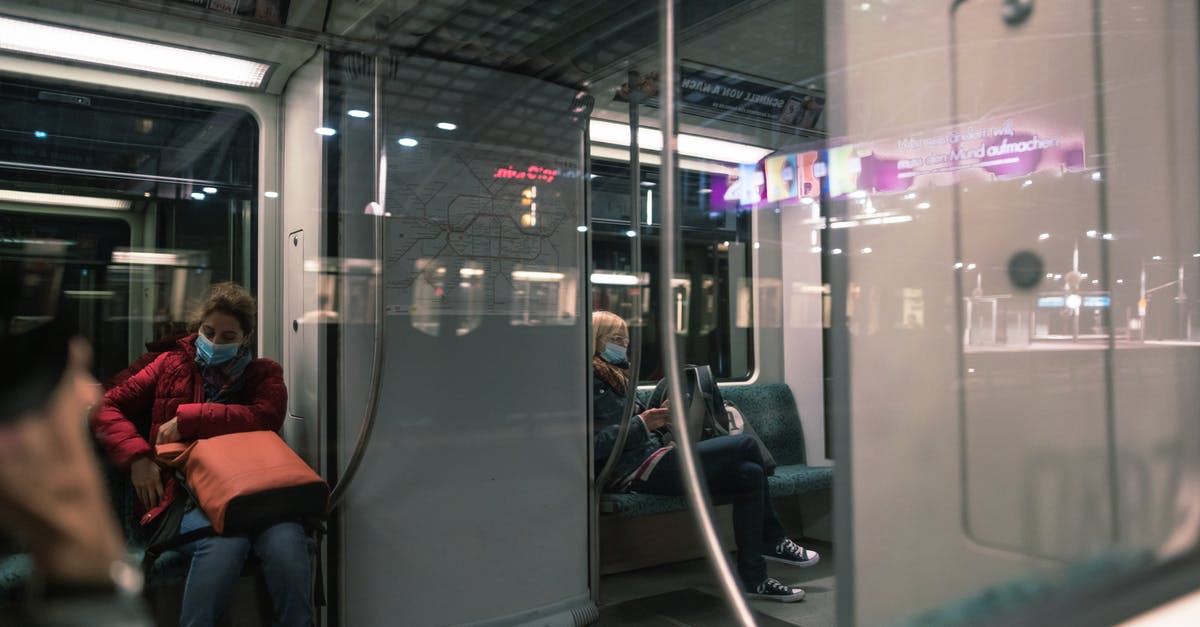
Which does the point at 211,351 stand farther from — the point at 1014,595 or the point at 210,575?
the point at 1014,595

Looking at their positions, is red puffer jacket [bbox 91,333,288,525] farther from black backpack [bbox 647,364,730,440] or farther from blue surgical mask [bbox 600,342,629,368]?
black backpack [bbox 647,364,730,440]

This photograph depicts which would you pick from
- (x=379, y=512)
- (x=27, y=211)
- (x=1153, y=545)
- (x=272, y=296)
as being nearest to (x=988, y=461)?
(x=1153, y=545)

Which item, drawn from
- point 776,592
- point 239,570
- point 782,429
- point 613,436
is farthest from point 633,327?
point 782,429

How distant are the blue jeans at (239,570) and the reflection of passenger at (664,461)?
1.42 metres

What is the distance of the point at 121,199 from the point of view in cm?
265

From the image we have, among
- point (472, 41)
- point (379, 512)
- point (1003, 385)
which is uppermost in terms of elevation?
point (472, 41)

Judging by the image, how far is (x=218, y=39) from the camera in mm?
2844

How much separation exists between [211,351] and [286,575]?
32.9 inches

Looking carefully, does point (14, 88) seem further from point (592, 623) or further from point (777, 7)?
point (592, 623)

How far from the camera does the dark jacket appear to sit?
11.5ft

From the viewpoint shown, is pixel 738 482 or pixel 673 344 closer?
pixel 673 344

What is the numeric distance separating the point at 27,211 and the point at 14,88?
431 millimetres

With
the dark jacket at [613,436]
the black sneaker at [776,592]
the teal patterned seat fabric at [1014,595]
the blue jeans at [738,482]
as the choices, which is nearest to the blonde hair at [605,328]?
the dark jacket at [613,436]

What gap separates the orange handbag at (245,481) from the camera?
95.8 inches
